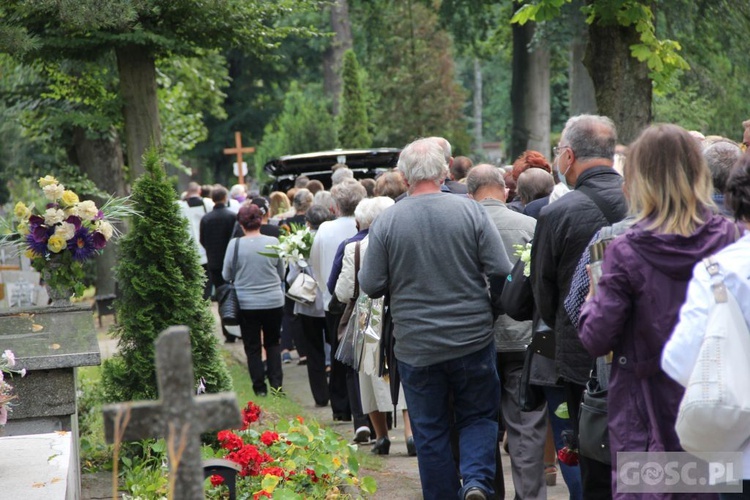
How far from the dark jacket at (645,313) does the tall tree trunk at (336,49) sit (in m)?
32.1

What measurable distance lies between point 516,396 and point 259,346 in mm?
4668

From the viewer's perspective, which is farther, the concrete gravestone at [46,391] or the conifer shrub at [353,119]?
the conifer shrub at [353,119]

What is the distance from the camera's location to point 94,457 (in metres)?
6.99

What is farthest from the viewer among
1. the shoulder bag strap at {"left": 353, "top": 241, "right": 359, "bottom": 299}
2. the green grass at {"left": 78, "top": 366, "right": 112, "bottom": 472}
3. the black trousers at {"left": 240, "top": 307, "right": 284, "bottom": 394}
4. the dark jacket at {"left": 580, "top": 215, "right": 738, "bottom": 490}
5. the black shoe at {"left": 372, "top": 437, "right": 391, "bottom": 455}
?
the black trousers at {"left": 240, "top": 307, "right": 284, "bottom": 394}

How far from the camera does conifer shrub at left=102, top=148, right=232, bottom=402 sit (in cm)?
673

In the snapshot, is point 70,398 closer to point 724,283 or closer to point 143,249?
point 143,249

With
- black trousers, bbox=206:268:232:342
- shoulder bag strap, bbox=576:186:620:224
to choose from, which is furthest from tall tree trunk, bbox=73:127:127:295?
shoulder bag strap, bbox=576:186:620:224

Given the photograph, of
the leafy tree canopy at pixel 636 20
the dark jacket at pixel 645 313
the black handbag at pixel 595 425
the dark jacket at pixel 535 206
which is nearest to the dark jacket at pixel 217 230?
the leafy tree canopy at pixel 636 20

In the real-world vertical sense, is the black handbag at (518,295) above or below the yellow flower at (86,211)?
below

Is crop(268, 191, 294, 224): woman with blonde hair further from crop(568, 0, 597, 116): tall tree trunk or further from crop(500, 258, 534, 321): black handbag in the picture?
crop(568, 0, 597, 116): tall tree trunk

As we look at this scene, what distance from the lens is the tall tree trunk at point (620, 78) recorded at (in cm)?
1017

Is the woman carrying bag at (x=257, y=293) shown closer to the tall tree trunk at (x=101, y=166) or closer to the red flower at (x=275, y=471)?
the red flower at (x=275, y=471)

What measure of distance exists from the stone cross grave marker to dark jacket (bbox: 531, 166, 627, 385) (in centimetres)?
252

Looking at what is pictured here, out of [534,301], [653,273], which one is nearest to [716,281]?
[653,273]
